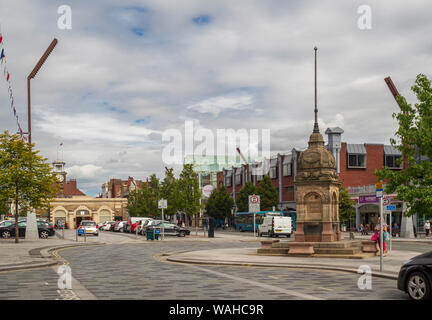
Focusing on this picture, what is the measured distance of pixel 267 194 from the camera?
7656 cm

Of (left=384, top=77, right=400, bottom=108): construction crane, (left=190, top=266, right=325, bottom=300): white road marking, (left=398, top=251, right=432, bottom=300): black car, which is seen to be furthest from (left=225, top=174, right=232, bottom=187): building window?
(left=398, top=251, right=432, bottom=300): black car

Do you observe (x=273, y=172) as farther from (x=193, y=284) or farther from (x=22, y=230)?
(x=193, y=284)

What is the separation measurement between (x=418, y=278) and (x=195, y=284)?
18.5 ft

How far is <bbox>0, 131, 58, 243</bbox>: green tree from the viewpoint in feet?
119

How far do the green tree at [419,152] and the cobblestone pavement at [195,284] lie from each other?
5.88 metres

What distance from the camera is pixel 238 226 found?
77.4m

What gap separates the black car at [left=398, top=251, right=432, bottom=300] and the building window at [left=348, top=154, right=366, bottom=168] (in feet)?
215

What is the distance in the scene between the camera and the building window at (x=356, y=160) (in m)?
75.7

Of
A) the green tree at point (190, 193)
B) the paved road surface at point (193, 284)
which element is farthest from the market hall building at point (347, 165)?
the paved road surface at point (193, 284)

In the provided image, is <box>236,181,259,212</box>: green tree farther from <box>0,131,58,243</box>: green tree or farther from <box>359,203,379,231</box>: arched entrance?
<box>0,131,58,243</box>: green tree

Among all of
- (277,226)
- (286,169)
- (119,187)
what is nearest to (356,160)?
(286,169)
